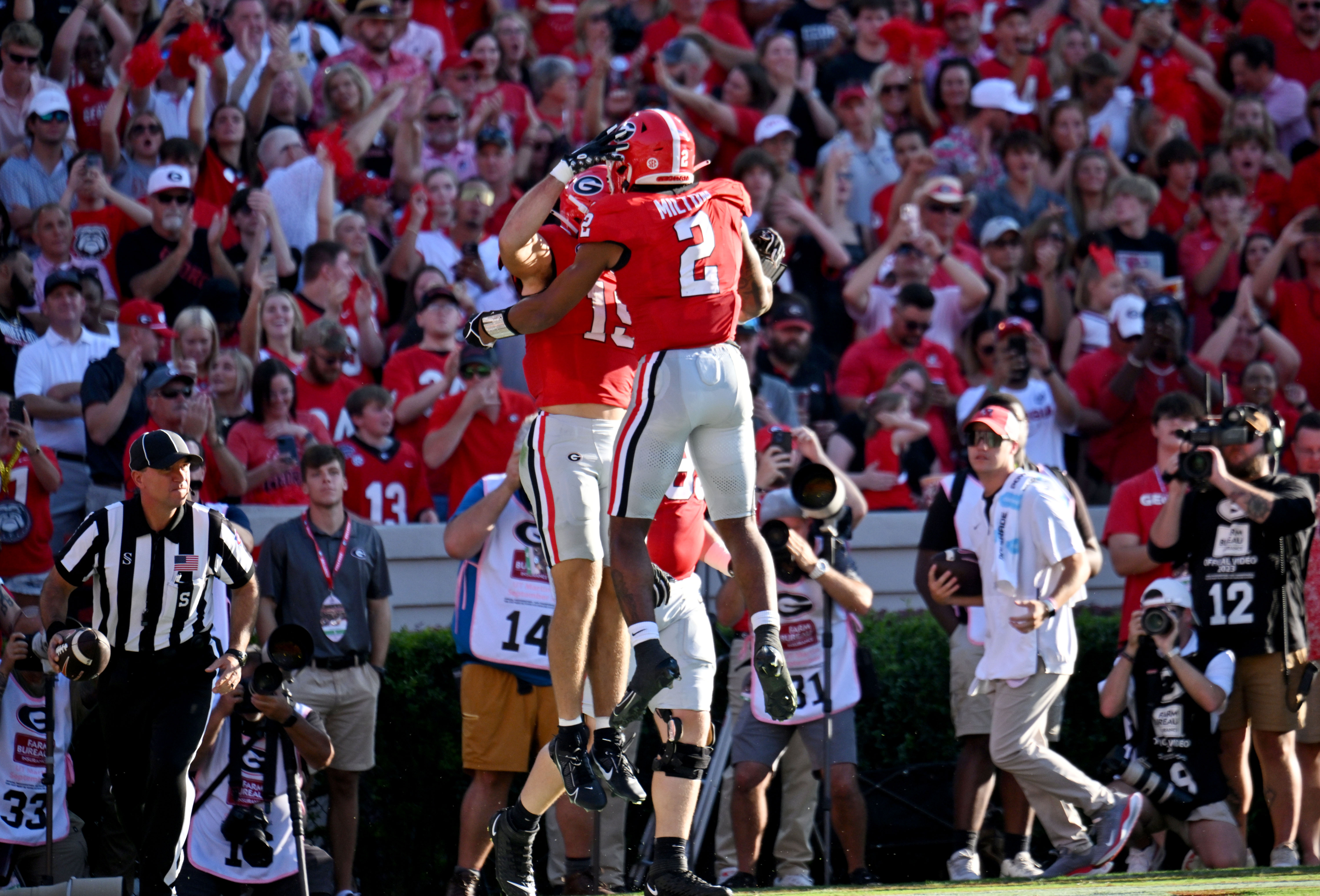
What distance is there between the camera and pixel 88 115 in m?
12.2

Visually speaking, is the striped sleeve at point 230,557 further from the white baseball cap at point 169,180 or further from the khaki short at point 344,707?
the white baseball cap at point 169,180

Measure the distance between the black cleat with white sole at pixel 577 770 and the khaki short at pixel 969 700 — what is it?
10.2ft

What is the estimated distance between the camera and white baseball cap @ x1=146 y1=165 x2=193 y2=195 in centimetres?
1130

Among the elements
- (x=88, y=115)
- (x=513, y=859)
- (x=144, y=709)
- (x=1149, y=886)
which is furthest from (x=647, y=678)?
(x=88, y=115)

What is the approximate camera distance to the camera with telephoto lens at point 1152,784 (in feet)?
28.2

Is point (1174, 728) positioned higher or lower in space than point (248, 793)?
higher

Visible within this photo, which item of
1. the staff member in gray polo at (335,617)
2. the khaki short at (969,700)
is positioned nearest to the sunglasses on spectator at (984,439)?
the khaki short at (969,700)

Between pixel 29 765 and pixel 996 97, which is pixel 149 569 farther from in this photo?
pixel 996 97

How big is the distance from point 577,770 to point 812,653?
2927mm

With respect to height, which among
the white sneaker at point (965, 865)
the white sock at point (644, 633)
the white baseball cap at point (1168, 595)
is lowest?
the white sneaker at point (965, 865)

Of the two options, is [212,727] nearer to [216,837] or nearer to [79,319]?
[216,837]

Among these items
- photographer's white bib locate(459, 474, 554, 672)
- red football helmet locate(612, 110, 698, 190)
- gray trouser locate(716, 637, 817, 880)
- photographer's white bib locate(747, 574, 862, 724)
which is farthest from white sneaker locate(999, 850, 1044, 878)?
A: red football helmet locate(612, 110, 698, 190)

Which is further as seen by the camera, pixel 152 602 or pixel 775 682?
pixel 152 602

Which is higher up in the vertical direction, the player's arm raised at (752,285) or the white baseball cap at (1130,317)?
the player's arm raised at (752,285)
